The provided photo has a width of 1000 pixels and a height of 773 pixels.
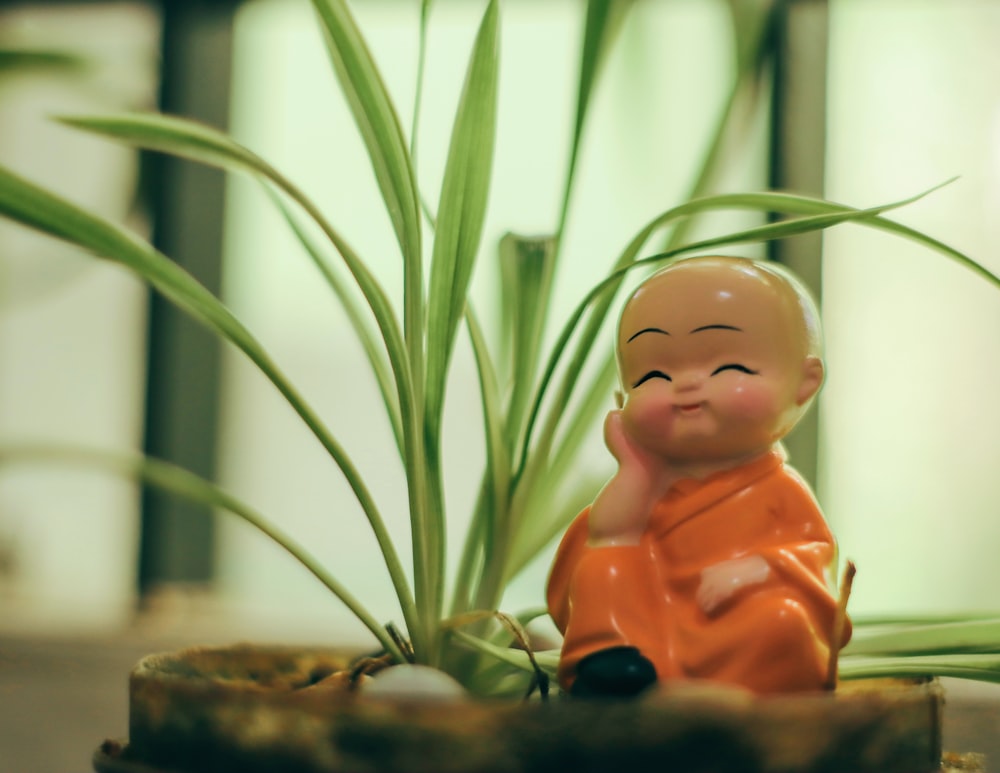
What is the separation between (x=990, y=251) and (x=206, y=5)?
1.40 meters

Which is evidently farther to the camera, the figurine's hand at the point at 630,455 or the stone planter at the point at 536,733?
the figurine's hand at the point at 630,455

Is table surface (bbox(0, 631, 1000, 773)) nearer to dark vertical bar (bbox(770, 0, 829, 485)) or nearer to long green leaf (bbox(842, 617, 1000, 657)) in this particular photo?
long green leaf (bbox(842, 617, 1000, 657))

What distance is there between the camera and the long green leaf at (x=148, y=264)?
16.6 inches

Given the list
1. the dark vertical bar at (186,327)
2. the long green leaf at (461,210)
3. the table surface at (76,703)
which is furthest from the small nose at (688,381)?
the dark vertical bar at (186,327)

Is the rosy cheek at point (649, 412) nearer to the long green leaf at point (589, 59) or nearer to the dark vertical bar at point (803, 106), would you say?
the long green leaf at point (589, 59)

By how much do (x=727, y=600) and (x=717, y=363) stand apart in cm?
11

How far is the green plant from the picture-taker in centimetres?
46

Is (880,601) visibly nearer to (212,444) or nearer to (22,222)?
(212,444)

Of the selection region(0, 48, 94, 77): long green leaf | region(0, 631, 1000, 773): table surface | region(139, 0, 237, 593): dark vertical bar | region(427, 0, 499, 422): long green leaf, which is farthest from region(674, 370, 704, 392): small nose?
region(139, 0, 237, 593): dark vertical bar

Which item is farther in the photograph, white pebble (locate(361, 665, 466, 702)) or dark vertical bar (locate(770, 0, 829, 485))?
dark vertical bar (locate(770, 0, 829, 485))

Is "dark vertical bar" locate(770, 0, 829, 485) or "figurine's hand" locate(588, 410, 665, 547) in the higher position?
"dark vertical bar" locate(770, 0, 829, 485)

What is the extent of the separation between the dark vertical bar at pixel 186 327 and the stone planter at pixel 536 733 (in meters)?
1.44

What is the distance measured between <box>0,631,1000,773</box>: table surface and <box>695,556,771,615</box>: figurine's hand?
34 centimetres

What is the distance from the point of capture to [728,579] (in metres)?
0.43
